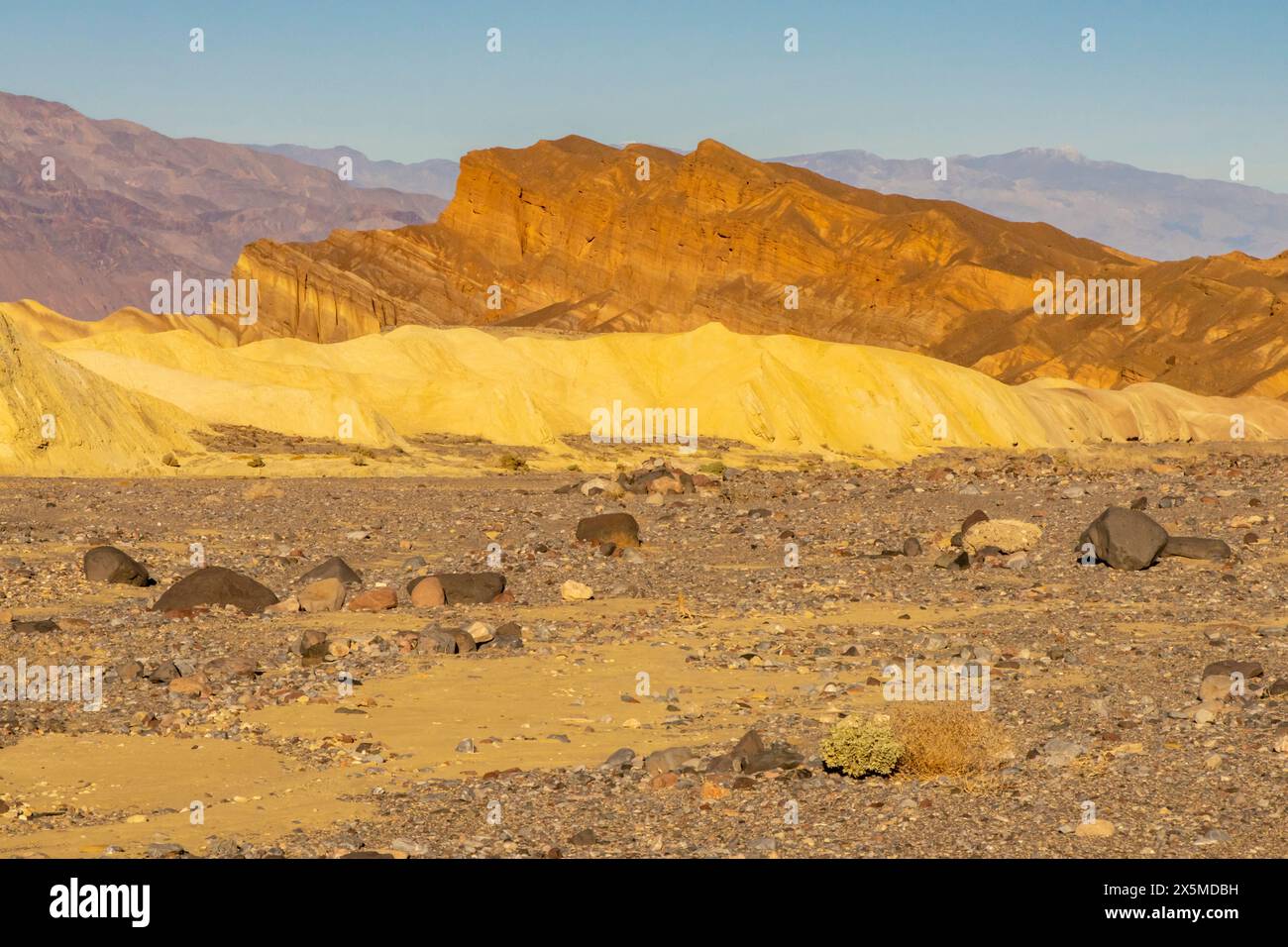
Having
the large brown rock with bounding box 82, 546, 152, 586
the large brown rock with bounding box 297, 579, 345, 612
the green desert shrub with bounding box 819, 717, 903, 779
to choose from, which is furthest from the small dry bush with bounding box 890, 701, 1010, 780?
the large brown rock with bounding box 82, 546, 152, 586

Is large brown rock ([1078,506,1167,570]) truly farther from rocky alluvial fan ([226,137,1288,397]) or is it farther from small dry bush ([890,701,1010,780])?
rocky alluvial fan ([226,137,1288,397])

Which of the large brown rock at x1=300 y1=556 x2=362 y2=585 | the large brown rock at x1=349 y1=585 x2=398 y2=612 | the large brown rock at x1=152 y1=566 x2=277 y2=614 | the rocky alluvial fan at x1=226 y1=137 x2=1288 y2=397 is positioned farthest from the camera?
the rocky alluvial fan at x1=226 y1=137 x2=1288 y2=397

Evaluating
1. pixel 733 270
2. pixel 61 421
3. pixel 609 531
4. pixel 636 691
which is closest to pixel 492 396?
pixel 61 421

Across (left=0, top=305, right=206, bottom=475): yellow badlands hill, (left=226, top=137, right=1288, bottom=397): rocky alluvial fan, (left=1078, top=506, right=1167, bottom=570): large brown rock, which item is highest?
(left=226, top=137, right=1288, bottom=397): rocky alluvial fan

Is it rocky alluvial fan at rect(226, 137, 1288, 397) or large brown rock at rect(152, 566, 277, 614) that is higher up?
rocky alluvial fan at rect(226, 137, 1288, 397)

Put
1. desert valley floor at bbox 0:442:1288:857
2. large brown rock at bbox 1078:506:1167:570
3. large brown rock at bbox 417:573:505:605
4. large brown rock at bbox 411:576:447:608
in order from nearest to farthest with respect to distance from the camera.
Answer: desert valley floor at bbox 0:442:1288:857, large brown rock at bbox 411:576:447:608, large brown rock at bbox 417:573:505:605, large brown rock at bbox 1078:506:1167:570

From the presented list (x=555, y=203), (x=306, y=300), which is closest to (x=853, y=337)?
(x=555, y=203)
